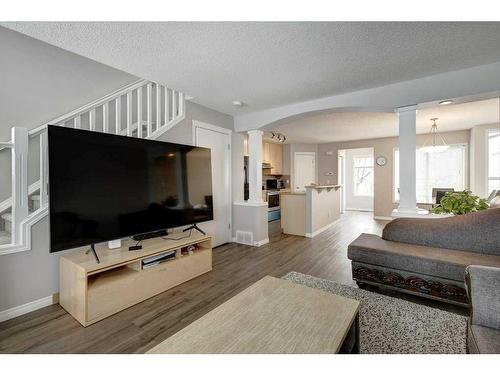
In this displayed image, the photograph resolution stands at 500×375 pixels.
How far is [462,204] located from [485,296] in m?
1.85

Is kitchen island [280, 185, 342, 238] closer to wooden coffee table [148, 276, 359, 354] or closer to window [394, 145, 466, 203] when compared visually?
window [394, 145, 466, 203]

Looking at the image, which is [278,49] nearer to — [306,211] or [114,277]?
[114,277]

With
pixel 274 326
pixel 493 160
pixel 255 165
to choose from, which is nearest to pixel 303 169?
pixel 255 165

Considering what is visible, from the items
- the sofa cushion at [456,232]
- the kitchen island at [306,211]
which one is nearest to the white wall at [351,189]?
the kitchen island at [306,211]

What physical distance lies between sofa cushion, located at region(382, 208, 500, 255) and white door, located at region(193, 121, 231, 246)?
8.04 feet

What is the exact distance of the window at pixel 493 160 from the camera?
16.4ft

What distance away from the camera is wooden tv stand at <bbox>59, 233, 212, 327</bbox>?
5.65ft

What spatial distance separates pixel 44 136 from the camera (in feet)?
6.54

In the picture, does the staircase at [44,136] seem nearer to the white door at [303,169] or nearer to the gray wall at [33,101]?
the gray wall at [33,101]

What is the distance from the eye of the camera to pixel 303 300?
1.31 meters

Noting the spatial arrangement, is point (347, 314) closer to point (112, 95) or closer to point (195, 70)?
point (195, 70)

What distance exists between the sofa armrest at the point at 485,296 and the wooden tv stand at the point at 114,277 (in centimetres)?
226

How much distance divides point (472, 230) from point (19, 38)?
446 centimetres
